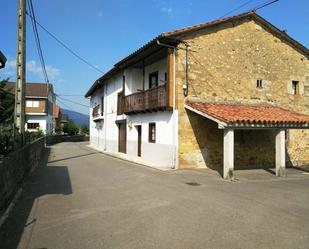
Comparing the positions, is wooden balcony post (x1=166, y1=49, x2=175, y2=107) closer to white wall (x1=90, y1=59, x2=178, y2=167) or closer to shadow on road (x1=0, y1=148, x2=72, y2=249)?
white wall (x1=90, y1=59, x2=178, y2=167)

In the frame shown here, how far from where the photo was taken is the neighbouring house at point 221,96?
45.8 ft

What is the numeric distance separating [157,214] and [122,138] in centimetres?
1706

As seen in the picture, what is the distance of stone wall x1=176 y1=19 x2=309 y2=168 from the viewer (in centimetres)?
1445

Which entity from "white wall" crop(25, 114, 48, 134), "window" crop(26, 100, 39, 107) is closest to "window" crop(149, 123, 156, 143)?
"white wall" crop(25, 114, 48, 134)

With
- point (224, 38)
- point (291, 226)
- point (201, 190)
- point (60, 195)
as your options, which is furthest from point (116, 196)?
point (224, 38)

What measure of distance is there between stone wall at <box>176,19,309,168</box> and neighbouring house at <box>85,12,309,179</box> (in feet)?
0.15

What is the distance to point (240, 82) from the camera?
1598cm

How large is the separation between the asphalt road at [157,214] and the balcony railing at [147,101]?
4976 mm

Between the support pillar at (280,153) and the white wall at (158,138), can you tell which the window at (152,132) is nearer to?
the white wall at (158,138)

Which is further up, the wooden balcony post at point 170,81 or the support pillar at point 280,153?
the wooden balcony post at point 170,81

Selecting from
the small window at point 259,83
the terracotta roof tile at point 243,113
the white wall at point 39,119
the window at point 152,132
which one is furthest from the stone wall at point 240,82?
the white wall at point 39,119

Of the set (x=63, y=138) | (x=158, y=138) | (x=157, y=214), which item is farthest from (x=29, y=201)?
(x=63, y=138)

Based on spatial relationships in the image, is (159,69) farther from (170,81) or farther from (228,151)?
(228,151)

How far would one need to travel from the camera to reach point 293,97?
58.1 feet
